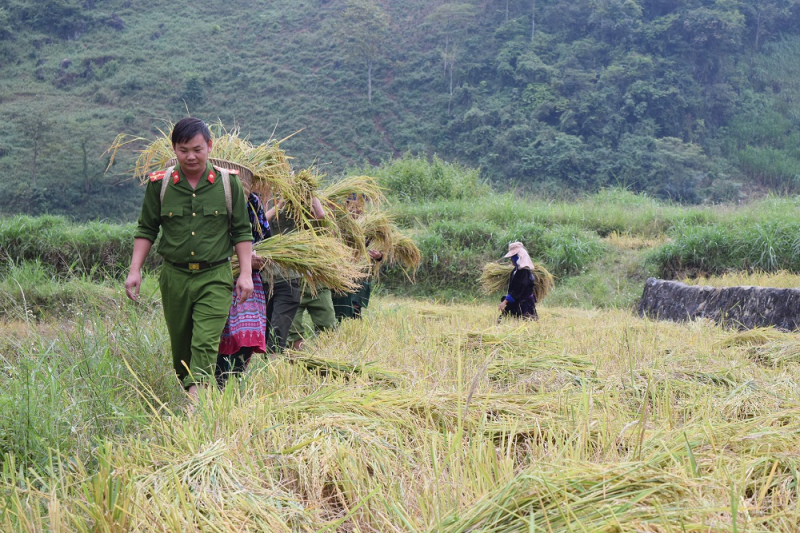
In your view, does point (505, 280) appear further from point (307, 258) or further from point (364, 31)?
point (364, 31)

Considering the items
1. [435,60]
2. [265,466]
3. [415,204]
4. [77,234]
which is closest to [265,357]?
[265,466]

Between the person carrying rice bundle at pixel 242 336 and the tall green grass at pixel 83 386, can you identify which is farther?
the person carrying rice bundle at pixel 242 336

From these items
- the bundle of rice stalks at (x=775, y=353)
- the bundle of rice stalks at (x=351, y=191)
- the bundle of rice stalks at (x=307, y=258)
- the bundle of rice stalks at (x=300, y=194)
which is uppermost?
the bundle of rice stalks at (x=300, y=194)

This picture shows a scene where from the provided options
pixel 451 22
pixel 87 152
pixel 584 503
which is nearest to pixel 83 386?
pixel 584 503

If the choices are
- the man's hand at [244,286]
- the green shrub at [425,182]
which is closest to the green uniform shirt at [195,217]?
the man's hand at [244,286]

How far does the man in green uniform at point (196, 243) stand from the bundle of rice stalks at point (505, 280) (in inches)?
197

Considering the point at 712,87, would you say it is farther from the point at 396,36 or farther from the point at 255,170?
the point at 255,170

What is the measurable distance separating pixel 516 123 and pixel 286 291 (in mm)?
31763

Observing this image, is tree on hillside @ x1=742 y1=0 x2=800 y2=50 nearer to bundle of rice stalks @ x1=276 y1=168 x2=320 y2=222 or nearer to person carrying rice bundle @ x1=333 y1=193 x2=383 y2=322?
person carrying rice bundle @ x1=333 y1=193 x2=383 y2=322

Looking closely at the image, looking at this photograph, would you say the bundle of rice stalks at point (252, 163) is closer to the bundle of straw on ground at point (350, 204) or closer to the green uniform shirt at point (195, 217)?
the green uniform shirt at point (195, 217)

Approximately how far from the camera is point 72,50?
41875mm

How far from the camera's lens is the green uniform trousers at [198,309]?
348cm

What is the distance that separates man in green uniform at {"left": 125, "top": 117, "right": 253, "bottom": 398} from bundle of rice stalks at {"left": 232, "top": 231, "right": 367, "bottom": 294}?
582 mm

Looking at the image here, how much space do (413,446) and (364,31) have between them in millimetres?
42684
